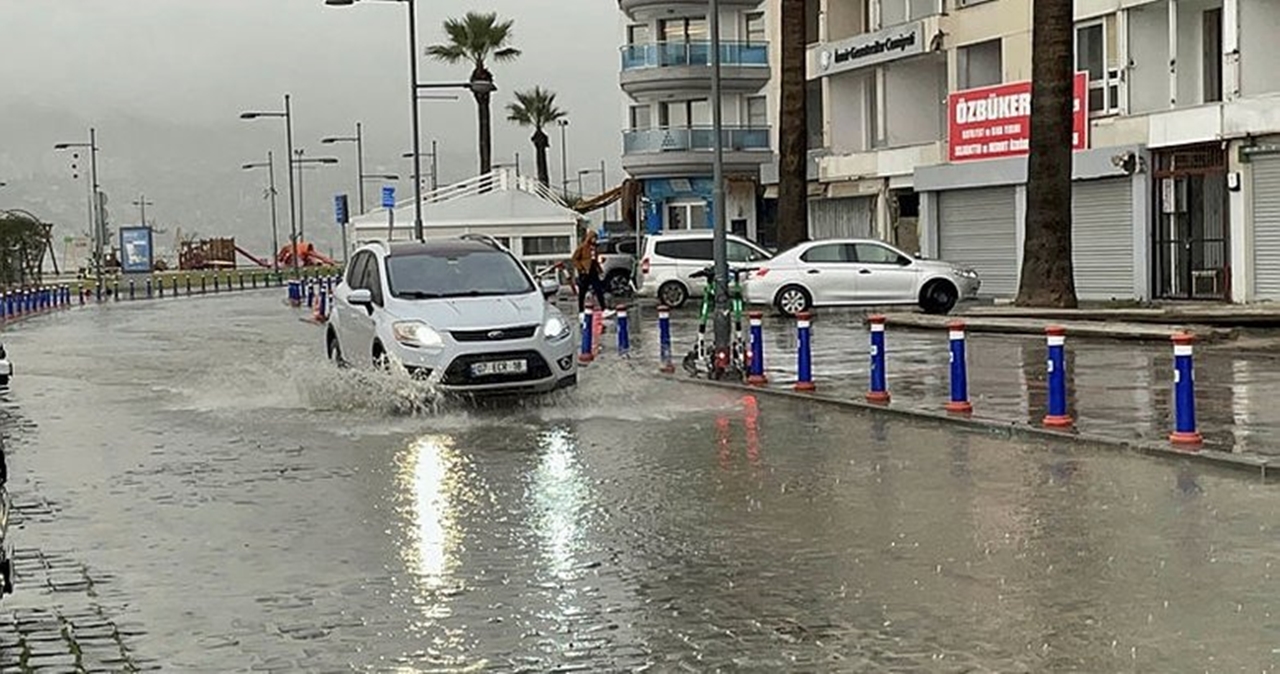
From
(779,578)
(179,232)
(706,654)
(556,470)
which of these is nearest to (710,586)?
(779,578)

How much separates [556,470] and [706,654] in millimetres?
5768

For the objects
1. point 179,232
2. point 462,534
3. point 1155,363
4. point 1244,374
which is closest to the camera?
point 462,534

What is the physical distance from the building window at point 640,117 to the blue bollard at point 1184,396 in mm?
51185

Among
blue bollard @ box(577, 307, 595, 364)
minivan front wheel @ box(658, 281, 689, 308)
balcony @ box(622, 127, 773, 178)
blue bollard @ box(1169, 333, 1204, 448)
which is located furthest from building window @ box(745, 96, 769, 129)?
blue bollard @ box(1169, 333, 1204, 448)

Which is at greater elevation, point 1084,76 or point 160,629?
point 1084,76

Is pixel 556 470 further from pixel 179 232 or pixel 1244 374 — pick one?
pixel 179 232

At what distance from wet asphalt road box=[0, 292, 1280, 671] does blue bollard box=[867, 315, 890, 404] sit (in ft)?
2.38

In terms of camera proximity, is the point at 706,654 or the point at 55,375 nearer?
the point at 706,654

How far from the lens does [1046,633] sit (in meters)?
7.50

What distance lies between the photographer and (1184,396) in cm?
1341

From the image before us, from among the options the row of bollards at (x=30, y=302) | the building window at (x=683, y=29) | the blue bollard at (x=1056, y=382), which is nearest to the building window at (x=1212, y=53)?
the blue bollard at (x=1056, y=382)

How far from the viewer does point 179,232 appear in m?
153

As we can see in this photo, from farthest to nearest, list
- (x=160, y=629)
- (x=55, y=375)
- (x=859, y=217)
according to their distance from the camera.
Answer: (x=859, y=217) < (x=55, y=375) < (x=160, y=629)

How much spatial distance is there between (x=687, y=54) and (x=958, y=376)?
4644 cm
